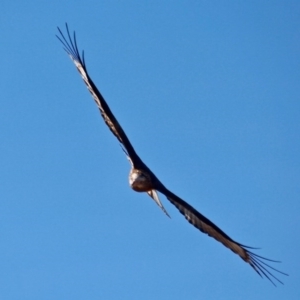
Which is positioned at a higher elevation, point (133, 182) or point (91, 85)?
point (91, 85)

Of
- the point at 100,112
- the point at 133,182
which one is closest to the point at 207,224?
the point at 133,182

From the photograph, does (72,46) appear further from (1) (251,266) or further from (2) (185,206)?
(1) (251,266)

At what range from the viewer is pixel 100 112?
13.1 metres

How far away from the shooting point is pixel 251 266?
533 inches

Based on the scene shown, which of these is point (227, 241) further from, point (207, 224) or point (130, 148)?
point (130, 148)

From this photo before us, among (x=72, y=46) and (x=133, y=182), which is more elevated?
(x=72, y=46)

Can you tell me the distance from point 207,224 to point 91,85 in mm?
3132

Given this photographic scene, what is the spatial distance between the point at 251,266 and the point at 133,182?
271cm

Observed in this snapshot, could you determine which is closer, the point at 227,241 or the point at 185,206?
the point at 185,206

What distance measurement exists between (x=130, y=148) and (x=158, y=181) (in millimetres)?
738

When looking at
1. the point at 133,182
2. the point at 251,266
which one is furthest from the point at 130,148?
the point at 251,266

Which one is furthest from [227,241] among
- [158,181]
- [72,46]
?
[72,46]

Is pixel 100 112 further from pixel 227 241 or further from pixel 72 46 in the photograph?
pixel 227 241

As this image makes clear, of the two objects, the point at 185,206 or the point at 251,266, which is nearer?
the point at 185,206
